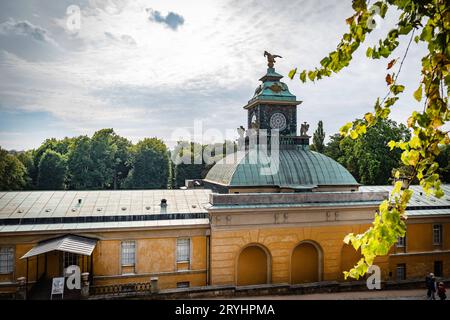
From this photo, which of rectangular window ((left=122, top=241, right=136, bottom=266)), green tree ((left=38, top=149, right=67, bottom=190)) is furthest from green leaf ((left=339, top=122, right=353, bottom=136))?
green tree ((left=38, top=149, right=67, bottom=190))

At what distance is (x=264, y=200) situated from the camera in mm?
22156

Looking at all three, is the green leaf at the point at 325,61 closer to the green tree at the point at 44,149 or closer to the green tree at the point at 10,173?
the green tree at the point at 10,173

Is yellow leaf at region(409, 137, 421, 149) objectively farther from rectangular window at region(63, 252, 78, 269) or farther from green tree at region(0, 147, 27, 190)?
green tree at region(0, 147, 27, 190)

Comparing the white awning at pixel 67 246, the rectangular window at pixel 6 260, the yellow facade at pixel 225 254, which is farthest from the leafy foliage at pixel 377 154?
the rectangular window at pixel 6 260

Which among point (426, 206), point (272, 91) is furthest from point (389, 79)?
point (426, 206)

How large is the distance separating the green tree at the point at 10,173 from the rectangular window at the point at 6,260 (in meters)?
31.6

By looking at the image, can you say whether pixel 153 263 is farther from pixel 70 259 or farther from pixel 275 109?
pixel 275 109

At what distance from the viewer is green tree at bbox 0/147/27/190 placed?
47197 millimetres

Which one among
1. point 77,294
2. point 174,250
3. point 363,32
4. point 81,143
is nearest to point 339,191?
point 174,250

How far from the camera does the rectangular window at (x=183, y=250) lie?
22219 millimetres

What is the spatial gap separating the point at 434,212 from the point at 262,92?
17354 millimetres

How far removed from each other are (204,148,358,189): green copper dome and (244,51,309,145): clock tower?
1.80 m
